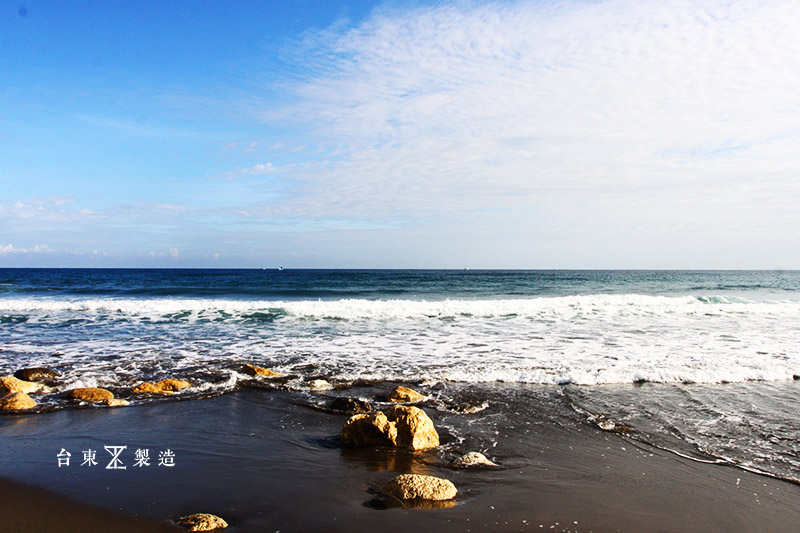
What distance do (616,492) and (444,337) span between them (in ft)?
30.2

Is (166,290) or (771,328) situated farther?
(166,290)

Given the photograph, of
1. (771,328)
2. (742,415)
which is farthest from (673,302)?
(742,415)

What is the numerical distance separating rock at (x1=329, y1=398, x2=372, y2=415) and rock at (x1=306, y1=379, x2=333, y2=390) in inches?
43.9

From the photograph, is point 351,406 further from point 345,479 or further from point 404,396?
point 345,479

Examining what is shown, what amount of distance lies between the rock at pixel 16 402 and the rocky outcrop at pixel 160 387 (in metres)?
1.27

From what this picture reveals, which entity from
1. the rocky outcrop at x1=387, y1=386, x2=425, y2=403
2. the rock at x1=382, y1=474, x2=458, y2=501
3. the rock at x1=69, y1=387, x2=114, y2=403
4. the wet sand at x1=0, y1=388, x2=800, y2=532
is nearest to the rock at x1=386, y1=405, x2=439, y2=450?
the wet sand at x1=0, y1=388, x2=800, y2=532

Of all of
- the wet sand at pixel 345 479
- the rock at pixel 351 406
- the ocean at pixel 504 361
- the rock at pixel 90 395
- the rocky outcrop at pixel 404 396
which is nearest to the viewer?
the wet sand at pixel 345 479

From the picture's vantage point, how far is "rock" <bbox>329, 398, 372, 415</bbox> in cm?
648

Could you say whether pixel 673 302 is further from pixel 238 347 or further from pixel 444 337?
pixel 238 347

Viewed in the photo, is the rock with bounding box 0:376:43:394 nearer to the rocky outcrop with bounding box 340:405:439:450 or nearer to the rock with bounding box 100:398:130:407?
the rock with bounding box 100:398:130:407

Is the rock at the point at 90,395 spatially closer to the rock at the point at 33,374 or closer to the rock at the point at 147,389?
the rock at the point at 147,389

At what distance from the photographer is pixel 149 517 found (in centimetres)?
357

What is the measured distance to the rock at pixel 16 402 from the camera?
20.6 ft

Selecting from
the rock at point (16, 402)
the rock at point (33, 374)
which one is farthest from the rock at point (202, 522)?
the rock at point (33, 374)
